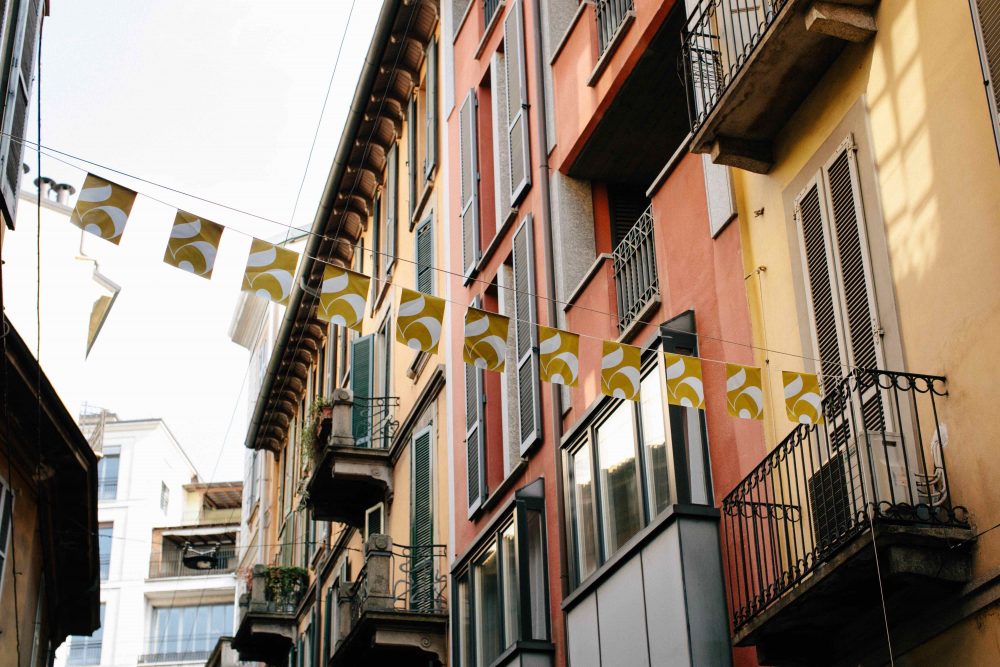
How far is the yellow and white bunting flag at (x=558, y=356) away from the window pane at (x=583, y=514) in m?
2.17

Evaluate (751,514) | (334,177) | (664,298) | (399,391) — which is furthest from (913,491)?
(334,177)

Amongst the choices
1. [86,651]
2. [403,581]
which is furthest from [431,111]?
[86,651]

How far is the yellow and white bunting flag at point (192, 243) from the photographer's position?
35.4 feet

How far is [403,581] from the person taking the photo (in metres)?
18.8

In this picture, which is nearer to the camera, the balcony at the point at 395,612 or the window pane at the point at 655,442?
the window pane at the point at 655,442

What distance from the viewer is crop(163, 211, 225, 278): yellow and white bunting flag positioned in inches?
425

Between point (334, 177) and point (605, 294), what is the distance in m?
13.3

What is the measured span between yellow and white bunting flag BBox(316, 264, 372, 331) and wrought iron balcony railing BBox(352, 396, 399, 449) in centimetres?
1120

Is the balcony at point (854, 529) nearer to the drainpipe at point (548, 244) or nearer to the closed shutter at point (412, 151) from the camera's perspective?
the drainpipe at point (548, 244)

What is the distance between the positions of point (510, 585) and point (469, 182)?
6524mm

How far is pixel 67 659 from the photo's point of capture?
172 ft

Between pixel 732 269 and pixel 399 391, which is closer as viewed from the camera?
pixel 732 269

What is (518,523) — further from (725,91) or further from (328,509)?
(328,509)

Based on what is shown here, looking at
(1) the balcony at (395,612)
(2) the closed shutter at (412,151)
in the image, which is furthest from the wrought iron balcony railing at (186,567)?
(1) the balcony at (395,612)
